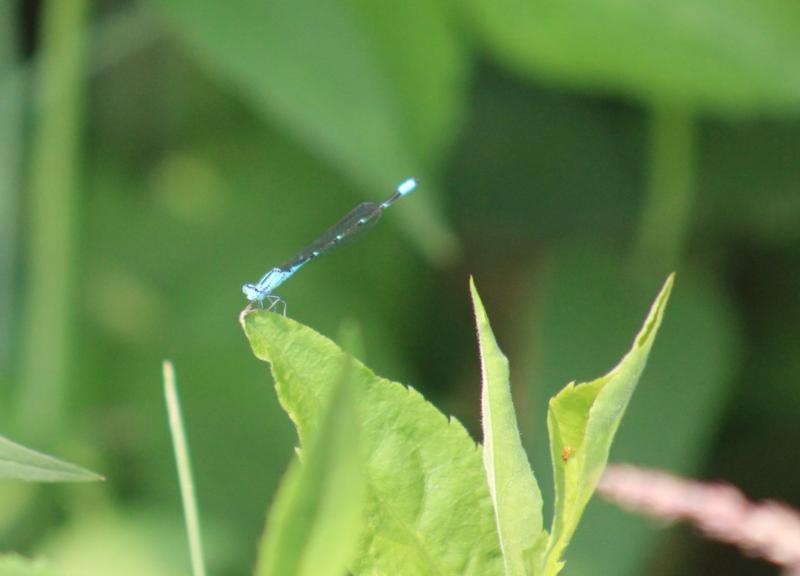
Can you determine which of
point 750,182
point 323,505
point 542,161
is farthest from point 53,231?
point 323,505

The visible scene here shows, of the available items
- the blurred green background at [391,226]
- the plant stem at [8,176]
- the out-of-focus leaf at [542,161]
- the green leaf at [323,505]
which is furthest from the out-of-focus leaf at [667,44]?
the green leaf at [323,505]

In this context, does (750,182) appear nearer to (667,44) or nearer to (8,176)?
(667,44)

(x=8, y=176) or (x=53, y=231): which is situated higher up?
(x=8, y=176)

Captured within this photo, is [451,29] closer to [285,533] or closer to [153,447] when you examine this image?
[153,447]

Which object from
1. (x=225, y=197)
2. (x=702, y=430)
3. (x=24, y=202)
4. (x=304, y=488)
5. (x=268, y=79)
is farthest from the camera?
(x=225, y=197)

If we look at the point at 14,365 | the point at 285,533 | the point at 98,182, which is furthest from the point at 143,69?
the point at 285,533
